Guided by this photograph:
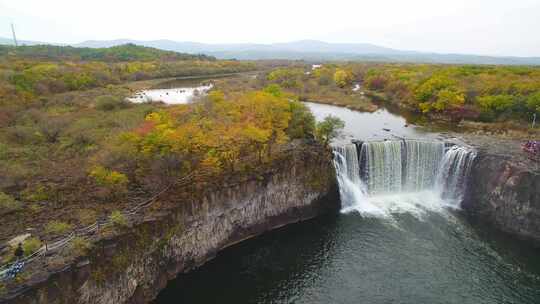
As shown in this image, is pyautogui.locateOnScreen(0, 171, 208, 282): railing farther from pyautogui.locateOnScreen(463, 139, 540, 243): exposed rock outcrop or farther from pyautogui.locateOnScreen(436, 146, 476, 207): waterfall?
pyautogui.locateOnScreen(463, 139, 540, 243): exposed rock outcrop

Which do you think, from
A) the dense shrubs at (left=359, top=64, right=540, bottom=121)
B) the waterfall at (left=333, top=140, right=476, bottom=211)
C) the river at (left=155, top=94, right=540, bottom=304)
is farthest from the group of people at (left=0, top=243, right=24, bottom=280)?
the dense shrubs at (left=359, top=64, right=540, bottom=121)

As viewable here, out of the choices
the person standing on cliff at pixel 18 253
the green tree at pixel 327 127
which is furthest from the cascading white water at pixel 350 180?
the person standing on cliff at pixel 18 253

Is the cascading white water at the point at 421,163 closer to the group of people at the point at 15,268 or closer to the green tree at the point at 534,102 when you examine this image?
the green tree at the point at 534,102

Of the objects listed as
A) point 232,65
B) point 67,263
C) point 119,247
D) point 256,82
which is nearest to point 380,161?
point 119,247

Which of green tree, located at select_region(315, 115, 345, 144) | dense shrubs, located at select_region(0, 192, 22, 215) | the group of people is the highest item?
green tree, located at select_region(315, 115, 345, 144)

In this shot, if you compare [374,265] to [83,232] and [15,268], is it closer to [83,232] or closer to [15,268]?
[83,232]
